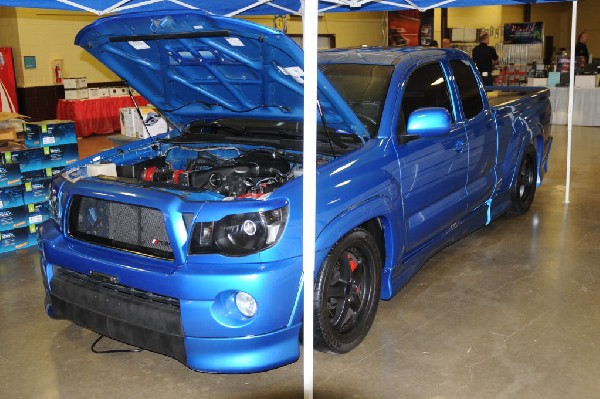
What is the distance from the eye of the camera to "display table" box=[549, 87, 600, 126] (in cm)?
1342

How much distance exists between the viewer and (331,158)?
389cm

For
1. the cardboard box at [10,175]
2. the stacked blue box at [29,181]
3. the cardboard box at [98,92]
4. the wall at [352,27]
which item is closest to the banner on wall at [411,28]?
the wall at [352,27]

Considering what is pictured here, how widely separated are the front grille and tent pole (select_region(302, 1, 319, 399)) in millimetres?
747

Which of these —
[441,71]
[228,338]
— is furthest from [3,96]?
[228,338]

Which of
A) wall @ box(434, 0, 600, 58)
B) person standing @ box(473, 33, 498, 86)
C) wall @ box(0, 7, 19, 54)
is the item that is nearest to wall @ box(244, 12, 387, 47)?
wall @ box(434, 0, 600, 58)

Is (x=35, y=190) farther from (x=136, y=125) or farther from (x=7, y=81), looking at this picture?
(x=7, y=81)

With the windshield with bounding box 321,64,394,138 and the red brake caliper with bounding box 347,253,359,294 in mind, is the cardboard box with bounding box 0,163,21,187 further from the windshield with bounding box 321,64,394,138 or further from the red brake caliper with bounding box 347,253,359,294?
the red brake caliper with bounding box 347,253,359,294

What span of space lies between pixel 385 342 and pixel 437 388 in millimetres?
589

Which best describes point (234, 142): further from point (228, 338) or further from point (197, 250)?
point (228, 338)

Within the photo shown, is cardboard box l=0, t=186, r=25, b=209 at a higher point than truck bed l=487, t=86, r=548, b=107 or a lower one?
lower

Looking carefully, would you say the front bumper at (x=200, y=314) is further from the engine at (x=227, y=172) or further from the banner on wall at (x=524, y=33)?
the banner on wall at (x=524, y=33)

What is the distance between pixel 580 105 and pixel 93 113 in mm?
10471

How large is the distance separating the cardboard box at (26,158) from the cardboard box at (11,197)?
0.21 metres

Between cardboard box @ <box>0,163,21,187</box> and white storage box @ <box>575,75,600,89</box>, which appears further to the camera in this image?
white storage box @ <box>575,75,600,89</box>
